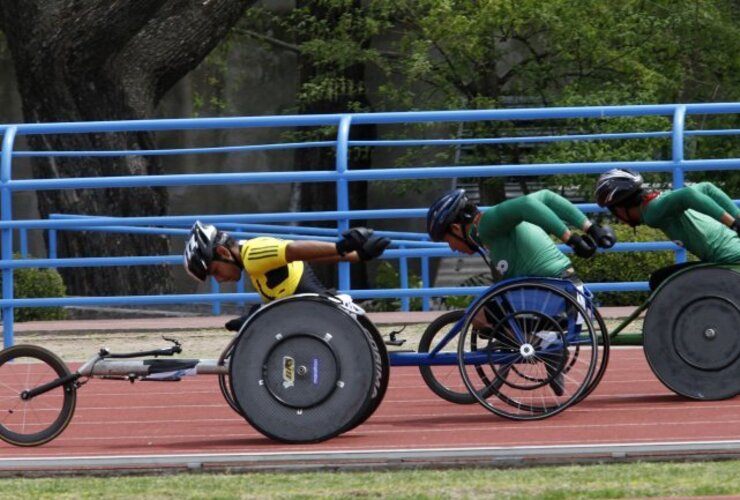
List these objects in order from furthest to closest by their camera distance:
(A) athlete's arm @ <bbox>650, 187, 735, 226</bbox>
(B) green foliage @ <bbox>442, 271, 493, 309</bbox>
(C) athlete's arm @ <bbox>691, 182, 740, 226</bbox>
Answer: (B) green foliage @ <bbox>442, 271, 493, 309</bbox>, (C) athlete's arm @ <bbox>691, 182, 740, 226</bbox>, (A) athlete's arm @ <bbox>650, 187, 735, 226</bbox>

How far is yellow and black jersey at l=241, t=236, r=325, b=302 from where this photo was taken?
10.1m

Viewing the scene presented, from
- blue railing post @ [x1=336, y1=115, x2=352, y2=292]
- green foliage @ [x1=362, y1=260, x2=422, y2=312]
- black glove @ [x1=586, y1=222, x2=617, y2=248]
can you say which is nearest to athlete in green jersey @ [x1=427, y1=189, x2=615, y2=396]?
black glove @ [x1=586, y1=222, x2=617, y2=248]

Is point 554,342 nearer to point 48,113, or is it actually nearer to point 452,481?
point 452,481

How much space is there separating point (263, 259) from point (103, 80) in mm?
12500

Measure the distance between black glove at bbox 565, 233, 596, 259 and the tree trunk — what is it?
11.7 m

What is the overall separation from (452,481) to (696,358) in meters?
2.80

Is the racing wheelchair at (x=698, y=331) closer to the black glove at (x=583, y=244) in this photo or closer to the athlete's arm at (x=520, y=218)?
the black glove at (x=583, y=244)

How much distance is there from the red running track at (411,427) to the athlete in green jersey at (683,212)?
0.91 m

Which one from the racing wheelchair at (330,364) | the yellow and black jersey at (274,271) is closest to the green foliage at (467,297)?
the racing wheelchair at (330,364)

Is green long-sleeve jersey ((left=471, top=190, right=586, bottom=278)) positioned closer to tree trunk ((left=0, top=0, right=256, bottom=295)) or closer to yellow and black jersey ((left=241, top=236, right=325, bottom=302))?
yellow and black jersey ((left=241, top=236, right=325, bottom=302))

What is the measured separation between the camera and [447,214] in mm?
10719

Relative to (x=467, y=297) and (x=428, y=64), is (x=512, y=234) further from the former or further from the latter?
(x=428, y=64)

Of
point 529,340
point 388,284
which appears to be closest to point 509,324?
point 529,340

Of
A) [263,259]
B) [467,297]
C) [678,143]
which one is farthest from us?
[467,297]
